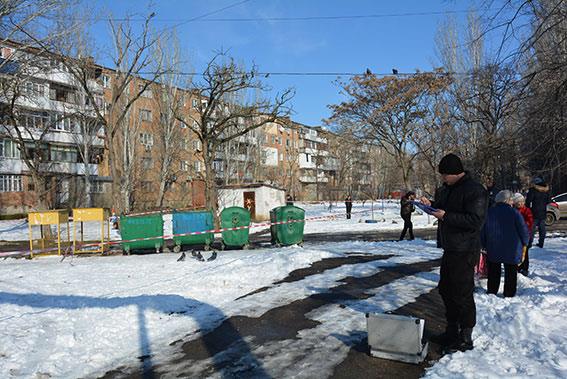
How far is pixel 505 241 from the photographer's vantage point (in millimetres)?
6016

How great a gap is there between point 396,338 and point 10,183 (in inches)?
1720

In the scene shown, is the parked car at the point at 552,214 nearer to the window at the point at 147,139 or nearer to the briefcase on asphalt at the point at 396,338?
the briefcase on asphalt at the point at 396,338

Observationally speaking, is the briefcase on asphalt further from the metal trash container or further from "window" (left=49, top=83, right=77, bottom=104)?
"window" (left=49, top=83, right=77, bottom=104)

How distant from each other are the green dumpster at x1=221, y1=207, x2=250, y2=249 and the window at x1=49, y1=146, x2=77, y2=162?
114 feet

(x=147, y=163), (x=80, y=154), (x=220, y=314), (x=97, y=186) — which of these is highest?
(x=80, y=154)

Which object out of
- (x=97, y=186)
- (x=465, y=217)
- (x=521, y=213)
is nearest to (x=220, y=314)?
(x=465, y=217)

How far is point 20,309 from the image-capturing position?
6.54 meters

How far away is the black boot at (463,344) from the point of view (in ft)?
13.9

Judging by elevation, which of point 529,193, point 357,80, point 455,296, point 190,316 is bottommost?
point 190,316

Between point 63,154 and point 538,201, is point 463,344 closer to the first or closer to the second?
point 538,201

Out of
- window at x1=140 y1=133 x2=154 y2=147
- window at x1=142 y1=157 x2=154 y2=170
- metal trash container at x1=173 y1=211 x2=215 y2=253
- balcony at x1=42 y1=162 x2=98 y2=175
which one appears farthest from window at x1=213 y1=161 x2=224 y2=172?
metal trash container at x1=173 y1=211 x2=215 y2=253

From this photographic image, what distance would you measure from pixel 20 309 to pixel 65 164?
129 ft

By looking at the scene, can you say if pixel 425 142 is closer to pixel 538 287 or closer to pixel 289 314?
pixel 538 287

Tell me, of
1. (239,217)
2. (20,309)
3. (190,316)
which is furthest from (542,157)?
(20,309)
